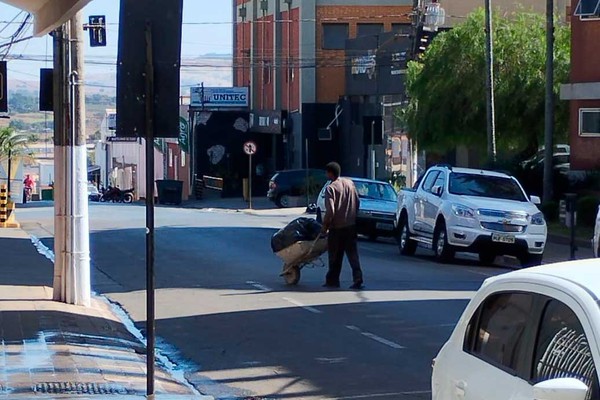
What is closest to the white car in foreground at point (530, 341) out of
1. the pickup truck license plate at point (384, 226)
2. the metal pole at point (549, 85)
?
the pickup truck license plate at point (384, 226)

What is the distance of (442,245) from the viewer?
23516 mm

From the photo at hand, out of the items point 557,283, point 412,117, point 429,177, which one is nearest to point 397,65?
point 412,117

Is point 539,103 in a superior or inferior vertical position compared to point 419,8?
inferior

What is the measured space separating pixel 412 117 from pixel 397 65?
14.0 metres

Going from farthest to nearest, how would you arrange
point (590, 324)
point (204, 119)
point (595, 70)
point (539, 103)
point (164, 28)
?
point (204, 119)
point (539, 103)
point (595, 70)
point (164, 28)
point (590, 324)

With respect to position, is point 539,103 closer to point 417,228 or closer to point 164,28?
point 417,228

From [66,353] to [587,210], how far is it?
21139 millimetres

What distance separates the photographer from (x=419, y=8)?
46.1 meters

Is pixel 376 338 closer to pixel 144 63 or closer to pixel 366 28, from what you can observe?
pixel 144 63

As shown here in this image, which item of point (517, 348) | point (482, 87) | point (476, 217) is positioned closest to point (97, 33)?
point (482, 87)

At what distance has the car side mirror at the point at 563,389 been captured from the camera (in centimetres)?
459

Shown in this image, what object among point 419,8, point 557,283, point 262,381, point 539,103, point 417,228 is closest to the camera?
point 557,283

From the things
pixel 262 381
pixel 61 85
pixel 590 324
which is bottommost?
pixel 262 381

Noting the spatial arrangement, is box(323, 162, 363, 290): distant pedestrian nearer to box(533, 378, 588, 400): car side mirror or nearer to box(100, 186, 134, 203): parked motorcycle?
box(533, 378, 588, 400): car side mirror
